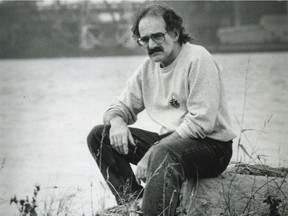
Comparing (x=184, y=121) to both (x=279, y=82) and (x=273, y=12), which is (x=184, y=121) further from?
(x=273, y=12)

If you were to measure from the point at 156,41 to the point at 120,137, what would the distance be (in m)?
0.65

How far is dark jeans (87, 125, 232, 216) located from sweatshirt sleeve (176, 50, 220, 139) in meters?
0.08

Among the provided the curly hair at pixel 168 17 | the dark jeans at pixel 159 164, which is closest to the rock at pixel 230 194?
the dark jeans at pixel 159 164

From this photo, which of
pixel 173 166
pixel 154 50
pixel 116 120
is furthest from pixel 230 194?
pixel 154 50

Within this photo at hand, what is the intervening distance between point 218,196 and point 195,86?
73 cm

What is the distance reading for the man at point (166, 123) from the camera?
2.71 metres

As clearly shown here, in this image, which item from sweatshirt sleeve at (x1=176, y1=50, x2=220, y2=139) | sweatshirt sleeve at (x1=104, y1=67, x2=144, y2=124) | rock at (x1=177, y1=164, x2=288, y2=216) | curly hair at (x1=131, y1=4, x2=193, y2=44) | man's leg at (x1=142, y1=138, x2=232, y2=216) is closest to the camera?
man's leg at (x1=142, y1=138, x2=232, y2=216)

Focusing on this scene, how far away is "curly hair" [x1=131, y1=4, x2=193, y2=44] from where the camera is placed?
316 centimetres

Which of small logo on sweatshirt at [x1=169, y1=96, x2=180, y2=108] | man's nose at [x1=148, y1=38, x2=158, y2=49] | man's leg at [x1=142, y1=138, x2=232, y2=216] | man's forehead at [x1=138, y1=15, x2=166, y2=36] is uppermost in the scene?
man's forehead at [x1=138, y1=15, x2=166, y2=36]

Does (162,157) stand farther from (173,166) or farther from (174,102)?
(174,102)

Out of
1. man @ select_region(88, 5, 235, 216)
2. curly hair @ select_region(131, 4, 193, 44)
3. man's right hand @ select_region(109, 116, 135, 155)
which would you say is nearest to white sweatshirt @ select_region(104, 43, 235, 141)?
man @ select_region(88, 5, 235, 216)

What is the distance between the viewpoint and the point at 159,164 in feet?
8.77

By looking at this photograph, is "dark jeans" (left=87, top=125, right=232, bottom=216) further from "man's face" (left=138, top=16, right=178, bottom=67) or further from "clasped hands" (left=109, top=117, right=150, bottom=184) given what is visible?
"man's face" (left=138, top=16, right=178, bottom=67)

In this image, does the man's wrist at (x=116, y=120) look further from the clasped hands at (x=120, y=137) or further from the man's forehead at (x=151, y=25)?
the man's forehead at (x=151, y=25)
